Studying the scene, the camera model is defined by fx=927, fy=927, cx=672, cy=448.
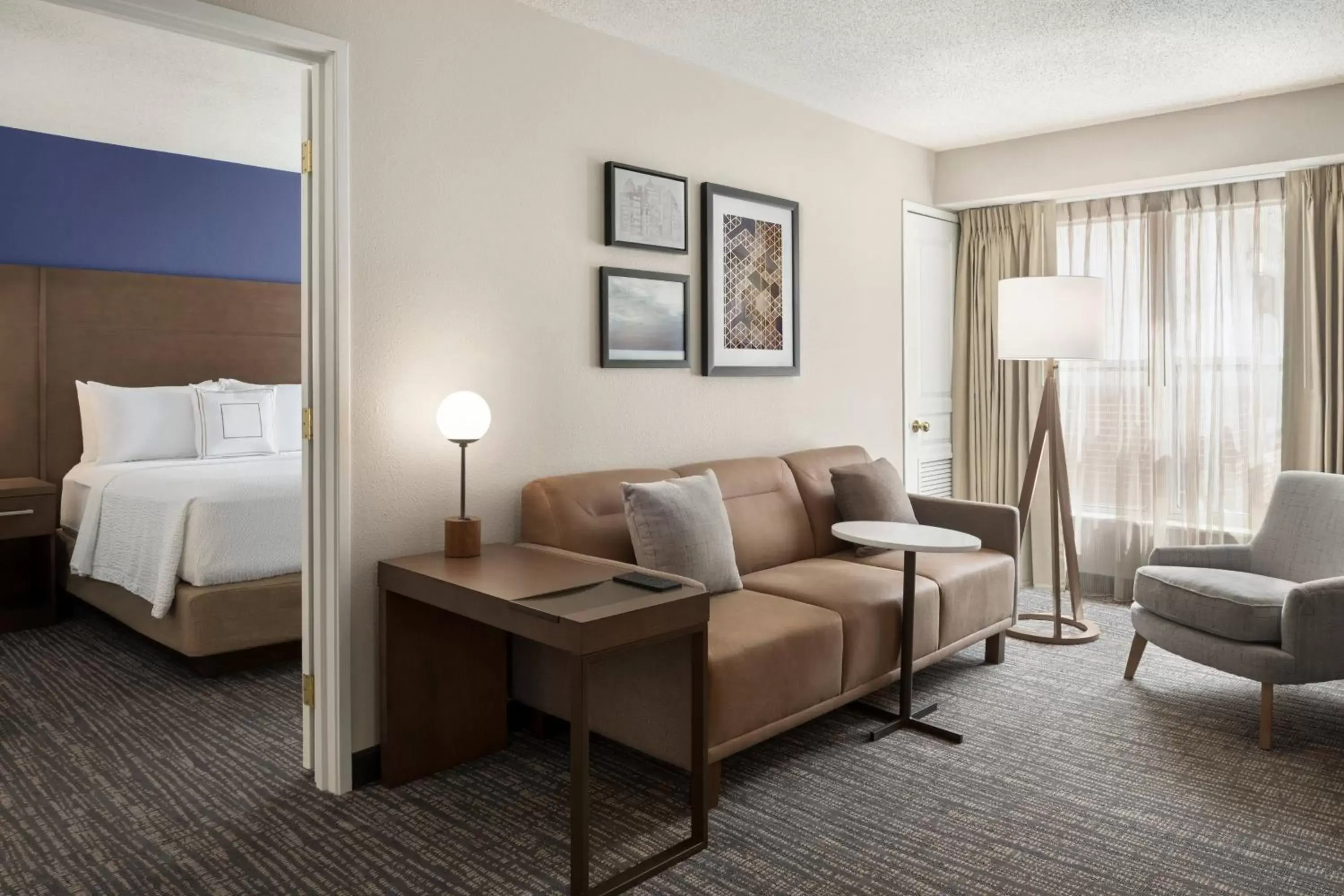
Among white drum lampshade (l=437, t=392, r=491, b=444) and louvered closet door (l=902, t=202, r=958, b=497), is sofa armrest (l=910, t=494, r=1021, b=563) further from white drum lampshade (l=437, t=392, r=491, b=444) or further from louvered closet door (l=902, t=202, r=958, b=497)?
white drum lampshade (l=437, t=392, r=491, b=444)

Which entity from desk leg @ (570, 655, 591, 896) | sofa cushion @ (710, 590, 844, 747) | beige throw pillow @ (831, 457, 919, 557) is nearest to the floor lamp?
beige throw pillow @ (831, 457, 919, 557)

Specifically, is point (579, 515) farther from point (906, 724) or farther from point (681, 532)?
point (906, 724)

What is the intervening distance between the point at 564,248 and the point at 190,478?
2209 mm

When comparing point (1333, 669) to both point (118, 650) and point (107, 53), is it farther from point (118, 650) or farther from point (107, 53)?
point (107, 53)

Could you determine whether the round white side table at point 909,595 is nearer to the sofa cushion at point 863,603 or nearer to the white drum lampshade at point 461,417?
the sofa cushion at point 863,603

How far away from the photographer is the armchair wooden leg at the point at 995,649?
3.99 metres

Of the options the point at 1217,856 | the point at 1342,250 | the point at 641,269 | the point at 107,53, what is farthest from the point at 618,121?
the point at 1342,250

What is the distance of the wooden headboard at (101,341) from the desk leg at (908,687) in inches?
171

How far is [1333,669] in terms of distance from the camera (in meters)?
3.02

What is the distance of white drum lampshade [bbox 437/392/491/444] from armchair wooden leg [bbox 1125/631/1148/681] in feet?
8.93

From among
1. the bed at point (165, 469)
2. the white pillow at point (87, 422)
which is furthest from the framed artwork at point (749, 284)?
the white pillow at point (87, 422)

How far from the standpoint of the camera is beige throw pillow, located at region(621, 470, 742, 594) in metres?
3.01

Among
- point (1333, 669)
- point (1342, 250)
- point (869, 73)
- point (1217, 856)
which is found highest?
point (869, 73)

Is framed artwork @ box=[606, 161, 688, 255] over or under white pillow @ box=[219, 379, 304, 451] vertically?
over
